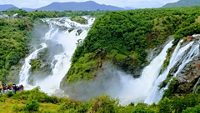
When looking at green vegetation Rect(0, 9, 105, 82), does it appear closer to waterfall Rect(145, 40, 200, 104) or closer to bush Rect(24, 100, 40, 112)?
waterfall Rect(145, 40, 200, 104)

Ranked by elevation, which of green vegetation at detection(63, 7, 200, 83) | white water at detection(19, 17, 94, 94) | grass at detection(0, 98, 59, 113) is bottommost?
white water at detection(19, 17, 94, 94)

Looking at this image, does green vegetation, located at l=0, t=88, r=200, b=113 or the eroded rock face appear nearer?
Answer: green vegetation, located at l=0, t=88, r=200, b=113

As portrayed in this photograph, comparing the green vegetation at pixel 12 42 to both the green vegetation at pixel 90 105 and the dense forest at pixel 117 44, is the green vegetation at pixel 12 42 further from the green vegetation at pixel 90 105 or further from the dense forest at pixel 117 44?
the green vegetation at pixel 90 105

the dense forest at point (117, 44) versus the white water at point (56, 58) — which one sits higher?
the dense forest at point (117, 44)

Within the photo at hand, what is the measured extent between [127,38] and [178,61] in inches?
681

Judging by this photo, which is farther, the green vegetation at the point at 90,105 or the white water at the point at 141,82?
the white water at the point at 141,82

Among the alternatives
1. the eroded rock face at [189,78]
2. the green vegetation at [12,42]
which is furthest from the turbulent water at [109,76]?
the green vegetation at [12,42]

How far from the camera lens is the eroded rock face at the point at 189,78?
118ft

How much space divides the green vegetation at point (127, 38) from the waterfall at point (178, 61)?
18.9 feet

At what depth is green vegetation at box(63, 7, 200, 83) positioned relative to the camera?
53.7 metres

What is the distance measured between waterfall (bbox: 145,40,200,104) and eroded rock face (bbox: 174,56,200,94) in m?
0.70

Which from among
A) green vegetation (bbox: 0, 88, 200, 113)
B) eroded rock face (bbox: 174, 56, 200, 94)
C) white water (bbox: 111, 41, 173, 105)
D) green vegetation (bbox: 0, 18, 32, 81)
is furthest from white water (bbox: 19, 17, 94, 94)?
eroded rock face (bbox: 174, 56, 200, 94)

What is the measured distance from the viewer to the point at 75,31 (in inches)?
3009

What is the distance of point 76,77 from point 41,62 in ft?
35.6
